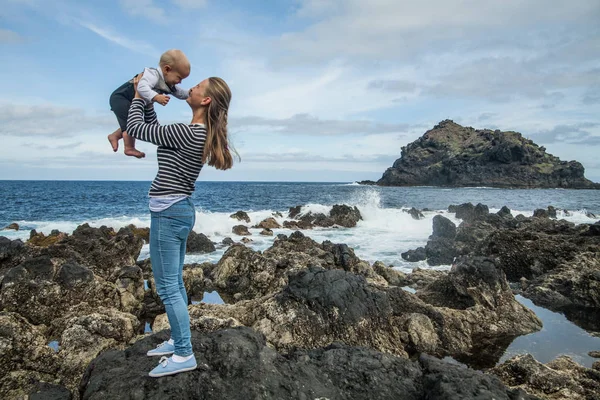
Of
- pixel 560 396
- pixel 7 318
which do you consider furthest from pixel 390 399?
pixel 7 318

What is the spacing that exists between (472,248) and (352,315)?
13679mm

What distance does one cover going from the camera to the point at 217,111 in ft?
11.9

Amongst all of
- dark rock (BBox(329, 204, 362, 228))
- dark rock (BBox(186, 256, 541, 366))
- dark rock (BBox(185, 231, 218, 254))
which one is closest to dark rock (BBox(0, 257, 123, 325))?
dark rock (BBox(186, 256, 541, 366))

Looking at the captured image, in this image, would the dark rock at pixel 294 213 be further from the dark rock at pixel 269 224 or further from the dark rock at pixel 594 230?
the dark rock at pixel 594 230

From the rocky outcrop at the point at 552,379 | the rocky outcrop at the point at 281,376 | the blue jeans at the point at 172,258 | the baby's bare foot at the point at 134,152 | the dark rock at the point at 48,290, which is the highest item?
the baby's bare foot at the point at 134,152

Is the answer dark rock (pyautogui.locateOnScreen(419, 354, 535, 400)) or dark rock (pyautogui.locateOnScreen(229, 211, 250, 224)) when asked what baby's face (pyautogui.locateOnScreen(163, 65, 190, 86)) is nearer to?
dark rock (pyautogui.locateOnScreen(419, 354, 535, 400))

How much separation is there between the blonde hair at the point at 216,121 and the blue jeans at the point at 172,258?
0.47 metres

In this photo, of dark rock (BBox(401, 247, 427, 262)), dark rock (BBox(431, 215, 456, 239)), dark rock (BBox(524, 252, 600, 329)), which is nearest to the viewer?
dark rock (BBox(524, 252, 600, 329))

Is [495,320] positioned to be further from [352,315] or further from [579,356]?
[352,315]

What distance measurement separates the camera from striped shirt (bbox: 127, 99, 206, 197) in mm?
3451

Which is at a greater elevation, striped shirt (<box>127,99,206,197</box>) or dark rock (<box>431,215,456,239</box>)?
striped shirt (<box>127,99,206,197</box>)

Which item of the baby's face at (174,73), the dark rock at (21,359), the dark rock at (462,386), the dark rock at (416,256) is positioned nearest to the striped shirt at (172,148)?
the baby's face at (174,73)

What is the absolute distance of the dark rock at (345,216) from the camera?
34.4 meters

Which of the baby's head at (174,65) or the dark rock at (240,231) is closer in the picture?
the baby's head at (174,65)
